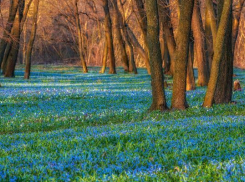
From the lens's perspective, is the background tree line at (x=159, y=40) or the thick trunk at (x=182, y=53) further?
the background tree line at (x=159, y=40)

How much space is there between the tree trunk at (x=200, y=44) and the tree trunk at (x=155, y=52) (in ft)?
36.0

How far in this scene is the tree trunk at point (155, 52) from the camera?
16391mm

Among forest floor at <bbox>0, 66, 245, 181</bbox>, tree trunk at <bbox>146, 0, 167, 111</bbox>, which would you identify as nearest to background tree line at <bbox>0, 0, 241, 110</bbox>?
tree trunk at <bbox>146, 0, 167, 111</bbox>

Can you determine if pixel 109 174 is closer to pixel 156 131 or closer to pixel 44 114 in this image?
pixel 156 131

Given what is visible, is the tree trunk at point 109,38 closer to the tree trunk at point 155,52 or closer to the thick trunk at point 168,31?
the thick trunk at point 168,31

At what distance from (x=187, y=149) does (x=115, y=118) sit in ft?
26.4

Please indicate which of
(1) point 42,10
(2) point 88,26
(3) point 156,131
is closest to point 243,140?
(3) point 156,131

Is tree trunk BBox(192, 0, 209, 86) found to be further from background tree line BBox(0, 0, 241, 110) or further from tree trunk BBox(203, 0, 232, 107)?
tree trunk BBox(203, 0, 232, 107)

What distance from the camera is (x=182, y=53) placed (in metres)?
16.6

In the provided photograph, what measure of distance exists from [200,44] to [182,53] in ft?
43.3

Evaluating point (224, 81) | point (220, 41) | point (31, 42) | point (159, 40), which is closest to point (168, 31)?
point (159, 40)

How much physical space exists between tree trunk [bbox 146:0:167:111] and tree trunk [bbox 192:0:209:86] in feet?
36.0

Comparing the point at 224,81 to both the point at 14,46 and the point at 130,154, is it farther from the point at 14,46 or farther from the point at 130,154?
the point at 14,46

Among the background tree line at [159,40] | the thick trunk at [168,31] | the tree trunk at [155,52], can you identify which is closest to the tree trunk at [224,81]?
the background tree line at [159,40]
